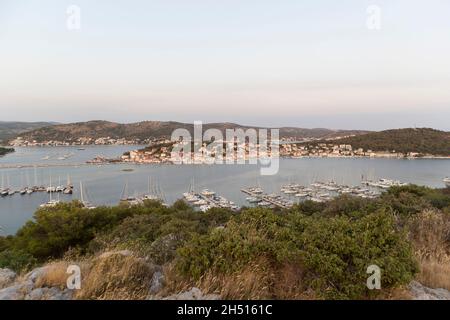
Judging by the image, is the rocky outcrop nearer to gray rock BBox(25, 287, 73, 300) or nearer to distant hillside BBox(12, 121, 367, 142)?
gray rock BBox(25, 287, 73, 300)

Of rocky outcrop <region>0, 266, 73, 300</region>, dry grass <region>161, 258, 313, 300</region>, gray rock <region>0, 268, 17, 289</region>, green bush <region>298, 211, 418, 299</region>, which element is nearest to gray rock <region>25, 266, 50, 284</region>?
rocky outcrop <region>0, 266, 73, 300</region>

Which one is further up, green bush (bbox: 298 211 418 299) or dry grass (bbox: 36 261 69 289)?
green bush (bbox: 298 211 418 299)

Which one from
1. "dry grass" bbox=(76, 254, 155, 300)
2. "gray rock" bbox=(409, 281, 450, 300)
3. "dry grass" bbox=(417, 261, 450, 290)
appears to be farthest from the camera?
"dry grass" bbox=(417, 261, 450, 290)

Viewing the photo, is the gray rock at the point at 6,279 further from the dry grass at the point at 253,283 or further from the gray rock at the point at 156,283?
the dry grass at the point at 253,283

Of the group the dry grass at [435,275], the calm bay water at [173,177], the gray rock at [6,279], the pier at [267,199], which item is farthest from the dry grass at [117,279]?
the calm bay water at [173,177]

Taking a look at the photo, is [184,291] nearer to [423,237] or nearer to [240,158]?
[423,237]

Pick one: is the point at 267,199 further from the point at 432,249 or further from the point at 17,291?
the point at 17,291
